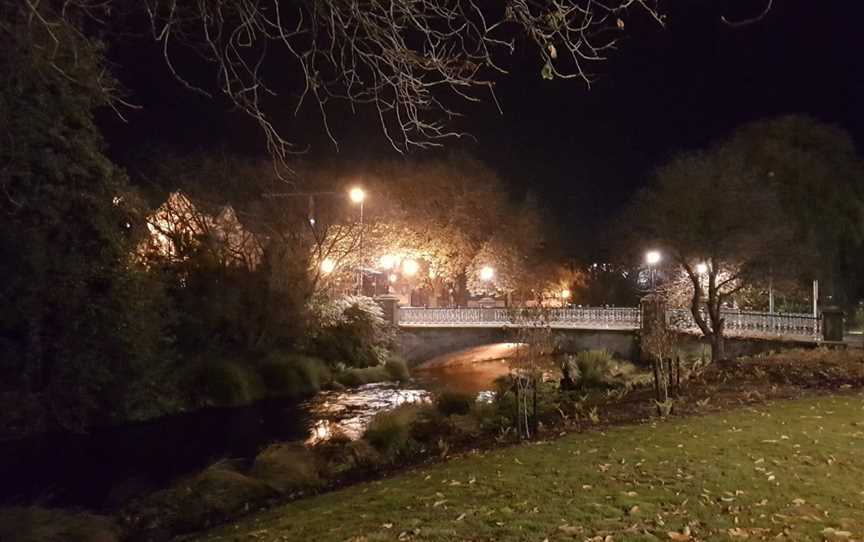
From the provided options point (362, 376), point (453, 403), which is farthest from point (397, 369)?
point (453, 403)

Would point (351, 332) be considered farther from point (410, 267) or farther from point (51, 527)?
point (51, 527)

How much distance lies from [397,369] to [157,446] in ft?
46.9

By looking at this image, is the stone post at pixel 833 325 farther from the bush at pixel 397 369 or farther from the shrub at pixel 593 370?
the bush at pixel 397 369

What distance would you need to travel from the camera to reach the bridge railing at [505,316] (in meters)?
34.8

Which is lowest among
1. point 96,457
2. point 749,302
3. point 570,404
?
point 96,457

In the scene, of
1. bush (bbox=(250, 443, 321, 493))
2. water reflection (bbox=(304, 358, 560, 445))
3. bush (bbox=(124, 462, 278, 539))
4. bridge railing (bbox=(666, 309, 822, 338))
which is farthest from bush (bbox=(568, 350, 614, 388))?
bush (bbox=(124, 462, 278, 539))

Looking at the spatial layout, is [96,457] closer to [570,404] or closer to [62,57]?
[62,57]

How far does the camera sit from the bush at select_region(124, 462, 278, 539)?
1043 centimetres

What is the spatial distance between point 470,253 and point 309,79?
134ft

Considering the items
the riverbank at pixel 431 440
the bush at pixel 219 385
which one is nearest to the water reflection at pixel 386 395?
the riverbank at pixel 431 440

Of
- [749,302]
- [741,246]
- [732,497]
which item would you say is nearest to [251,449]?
[732,497]

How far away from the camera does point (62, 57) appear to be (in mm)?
17344

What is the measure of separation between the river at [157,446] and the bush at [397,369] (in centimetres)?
398

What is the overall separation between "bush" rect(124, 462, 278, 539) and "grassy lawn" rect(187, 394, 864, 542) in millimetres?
1444
